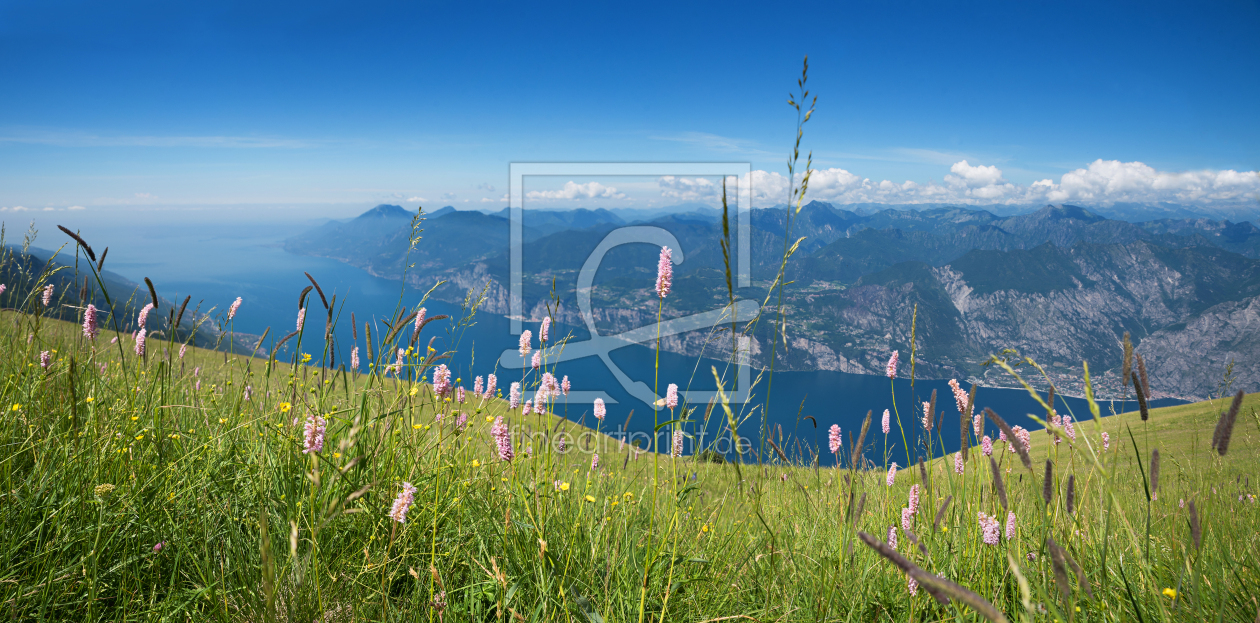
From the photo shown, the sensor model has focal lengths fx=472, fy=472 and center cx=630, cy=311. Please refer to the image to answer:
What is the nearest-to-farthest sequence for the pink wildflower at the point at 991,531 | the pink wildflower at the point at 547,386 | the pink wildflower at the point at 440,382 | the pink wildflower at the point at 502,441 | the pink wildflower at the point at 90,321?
the pink wildflower at the point at 991,531 → the pink wildflower at the point at 502,441 → the pink wildflower at the point at 440,382 → the pink wildflower at the point at 547,386 → the pink wildflower at the point at 90,321

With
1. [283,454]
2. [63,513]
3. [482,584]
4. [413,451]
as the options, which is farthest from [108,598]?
[482,584]

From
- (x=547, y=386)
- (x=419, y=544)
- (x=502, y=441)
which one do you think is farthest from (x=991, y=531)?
(x=419, y=544)

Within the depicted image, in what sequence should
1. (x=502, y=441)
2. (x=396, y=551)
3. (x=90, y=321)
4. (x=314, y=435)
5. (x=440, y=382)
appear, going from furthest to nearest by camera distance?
(x=90, y=321) < (x=440, y=382) < (x=502, y=441) < (x=396, y=551) < (x=314, y=435)

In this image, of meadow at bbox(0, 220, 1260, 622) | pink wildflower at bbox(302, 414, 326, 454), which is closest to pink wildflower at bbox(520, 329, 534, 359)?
meadow at bbox(0, 220, 1260, 622)

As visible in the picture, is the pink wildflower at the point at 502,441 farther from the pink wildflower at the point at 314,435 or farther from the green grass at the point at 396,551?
the pink wildflower at the point at 314,435

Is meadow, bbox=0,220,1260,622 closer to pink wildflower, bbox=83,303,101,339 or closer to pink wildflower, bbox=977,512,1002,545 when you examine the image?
pink wildflower, bbox=977,512,1002,545

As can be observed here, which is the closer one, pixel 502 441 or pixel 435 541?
pixel 435 541

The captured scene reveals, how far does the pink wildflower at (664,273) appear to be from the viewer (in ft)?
5.14

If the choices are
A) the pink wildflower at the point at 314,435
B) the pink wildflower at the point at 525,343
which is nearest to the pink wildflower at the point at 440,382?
the pink wildflower at the point at 525,343

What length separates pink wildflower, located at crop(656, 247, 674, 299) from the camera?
61.7 inches

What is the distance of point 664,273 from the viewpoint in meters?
1.59

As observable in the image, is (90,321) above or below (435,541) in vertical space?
above

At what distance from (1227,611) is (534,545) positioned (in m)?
2.69

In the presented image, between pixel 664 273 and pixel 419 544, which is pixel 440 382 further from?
pixel 664 273
